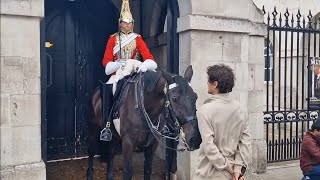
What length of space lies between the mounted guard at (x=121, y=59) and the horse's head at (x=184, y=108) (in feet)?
2.78

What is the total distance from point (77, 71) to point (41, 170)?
3780 millimetres

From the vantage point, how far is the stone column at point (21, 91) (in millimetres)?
4848

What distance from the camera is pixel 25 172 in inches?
194

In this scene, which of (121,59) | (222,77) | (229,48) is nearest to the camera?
(222,77)

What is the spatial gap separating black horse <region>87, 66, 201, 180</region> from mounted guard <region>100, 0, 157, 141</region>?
0.61 ft

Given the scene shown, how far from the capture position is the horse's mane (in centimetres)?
488

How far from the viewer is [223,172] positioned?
3.35m

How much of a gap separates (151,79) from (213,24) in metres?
2.01

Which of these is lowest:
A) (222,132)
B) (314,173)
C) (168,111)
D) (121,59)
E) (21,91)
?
(314,173)

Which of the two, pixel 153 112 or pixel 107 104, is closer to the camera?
pixel 153 112

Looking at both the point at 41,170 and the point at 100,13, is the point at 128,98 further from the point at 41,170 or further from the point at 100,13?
the point at 100,13

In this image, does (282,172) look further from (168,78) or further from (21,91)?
(21,91)

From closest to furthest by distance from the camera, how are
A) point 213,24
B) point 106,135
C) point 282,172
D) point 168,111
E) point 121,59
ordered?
point 168,111 < point 106,135 < point 121,59 < point 213,24 < point 282,172

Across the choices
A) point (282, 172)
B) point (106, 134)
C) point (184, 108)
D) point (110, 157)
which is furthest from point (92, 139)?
point (282, 172)
